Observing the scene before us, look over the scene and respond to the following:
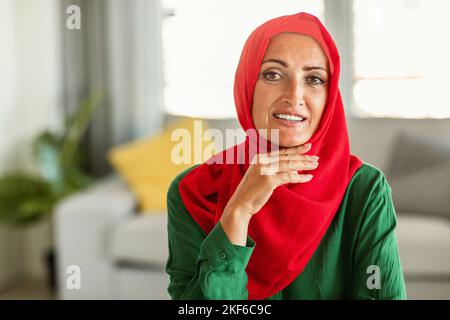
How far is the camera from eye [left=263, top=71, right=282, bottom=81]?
1.94ft

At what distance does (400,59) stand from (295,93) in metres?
0.20

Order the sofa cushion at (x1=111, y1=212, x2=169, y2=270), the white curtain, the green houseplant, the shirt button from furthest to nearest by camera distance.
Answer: the green houseplant, the sofa cushion at (x1=111, y1=212, x2=169, y2=270), the white curtain, the shirt button

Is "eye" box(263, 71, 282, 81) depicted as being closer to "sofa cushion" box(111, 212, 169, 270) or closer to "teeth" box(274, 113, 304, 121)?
"teeth" box(274, 113, 304, 121)

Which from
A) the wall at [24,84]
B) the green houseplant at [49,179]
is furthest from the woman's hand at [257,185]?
the wall at [24,84]

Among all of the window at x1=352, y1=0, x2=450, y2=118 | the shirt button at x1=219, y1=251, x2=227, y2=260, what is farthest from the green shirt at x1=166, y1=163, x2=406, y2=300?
the window at x1=352, y1=0, x2=450, y2=118

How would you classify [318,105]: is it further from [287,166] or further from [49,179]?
[49,179]

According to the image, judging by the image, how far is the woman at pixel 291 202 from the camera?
59cm

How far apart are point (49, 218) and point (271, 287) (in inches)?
58.3

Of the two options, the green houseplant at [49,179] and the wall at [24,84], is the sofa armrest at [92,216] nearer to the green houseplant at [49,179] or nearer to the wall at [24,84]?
the green houseplant at [49,179]

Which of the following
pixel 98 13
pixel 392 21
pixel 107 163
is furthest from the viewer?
pixel 107 163

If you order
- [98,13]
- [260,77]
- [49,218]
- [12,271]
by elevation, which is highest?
[98,13]

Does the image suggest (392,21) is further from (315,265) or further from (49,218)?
(49,218)
